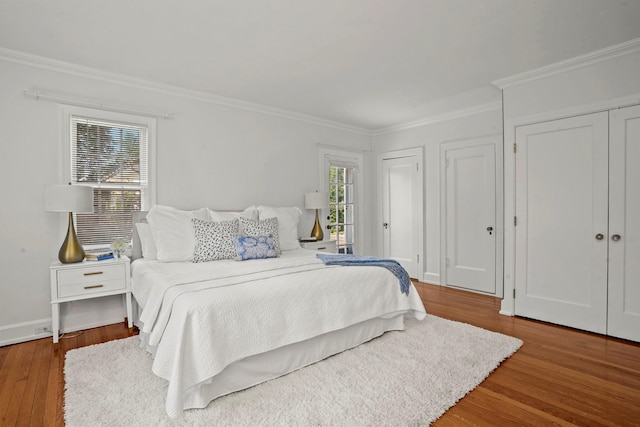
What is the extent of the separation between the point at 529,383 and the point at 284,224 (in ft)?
9.23

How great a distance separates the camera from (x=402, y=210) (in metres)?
5.60

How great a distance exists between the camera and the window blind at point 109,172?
10.9 ft

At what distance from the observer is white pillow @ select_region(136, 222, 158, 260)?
10.8 ft

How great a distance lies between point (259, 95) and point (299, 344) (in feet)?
9.73

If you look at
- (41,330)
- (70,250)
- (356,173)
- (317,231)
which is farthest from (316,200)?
(41,330)

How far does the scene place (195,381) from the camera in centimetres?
186

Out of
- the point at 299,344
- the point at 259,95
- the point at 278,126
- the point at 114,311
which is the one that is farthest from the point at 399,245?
the point at 114,311

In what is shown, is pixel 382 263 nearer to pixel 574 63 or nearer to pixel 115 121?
pixel 574 63

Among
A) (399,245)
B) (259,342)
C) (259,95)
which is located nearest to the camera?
(259,342)

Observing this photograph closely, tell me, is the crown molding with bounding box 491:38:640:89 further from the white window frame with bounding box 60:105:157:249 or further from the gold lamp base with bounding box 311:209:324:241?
the white window frame with bounding box 60:105:157:249

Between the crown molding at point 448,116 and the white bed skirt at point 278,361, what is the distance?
3.21 metres

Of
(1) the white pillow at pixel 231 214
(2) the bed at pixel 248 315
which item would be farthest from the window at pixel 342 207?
(2) the bed at pixel 248 315

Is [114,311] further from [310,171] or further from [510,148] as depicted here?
[510,148]

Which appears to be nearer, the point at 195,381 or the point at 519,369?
the point at 195,381
